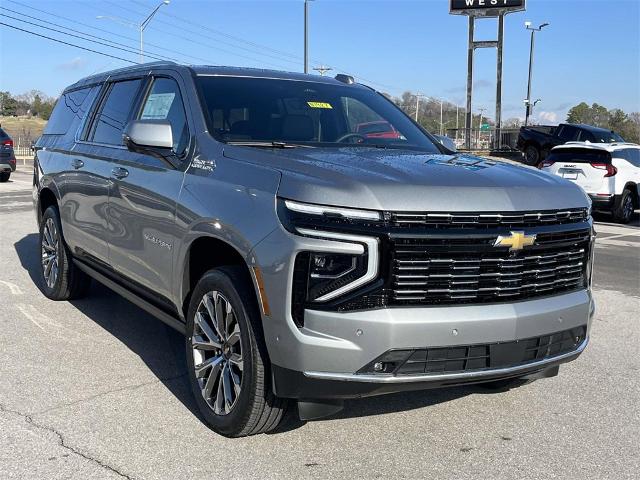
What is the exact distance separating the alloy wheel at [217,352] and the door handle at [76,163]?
2.36 metres

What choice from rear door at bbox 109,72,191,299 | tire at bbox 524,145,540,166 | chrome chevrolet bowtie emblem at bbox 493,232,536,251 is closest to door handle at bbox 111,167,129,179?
rear door at bbox 109,72,191,299

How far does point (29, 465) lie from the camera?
331 cm

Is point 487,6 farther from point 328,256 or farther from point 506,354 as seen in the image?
point 328,256

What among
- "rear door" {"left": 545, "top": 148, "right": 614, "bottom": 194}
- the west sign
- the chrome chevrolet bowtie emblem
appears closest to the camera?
the chrome chevrolet bowtie emblem

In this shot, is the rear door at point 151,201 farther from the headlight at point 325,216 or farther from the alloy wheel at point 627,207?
the alloy wheel at point 627,207

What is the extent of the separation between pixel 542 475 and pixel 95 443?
2.20 metres

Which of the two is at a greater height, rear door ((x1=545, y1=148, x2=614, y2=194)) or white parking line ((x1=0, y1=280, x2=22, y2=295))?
rear door ((x1=545, y1=148, x2=614, y2=194))

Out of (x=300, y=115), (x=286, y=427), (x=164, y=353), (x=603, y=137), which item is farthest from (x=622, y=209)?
(x=286, y=427)

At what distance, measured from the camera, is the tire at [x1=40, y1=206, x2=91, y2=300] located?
246 inches

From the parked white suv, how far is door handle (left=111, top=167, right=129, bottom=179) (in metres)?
11.9

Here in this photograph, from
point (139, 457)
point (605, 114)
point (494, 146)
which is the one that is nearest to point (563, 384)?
point (139, 457)

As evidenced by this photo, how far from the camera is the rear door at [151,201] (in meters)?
4.13

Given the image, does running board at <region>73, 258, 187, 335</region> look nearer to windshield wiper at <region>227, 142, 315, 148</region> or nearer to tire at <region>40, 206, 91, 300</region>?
tire at <region>40, 206, 91, 300</region>

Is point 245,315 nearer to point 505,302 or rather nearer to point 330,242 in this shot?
point 330,242
